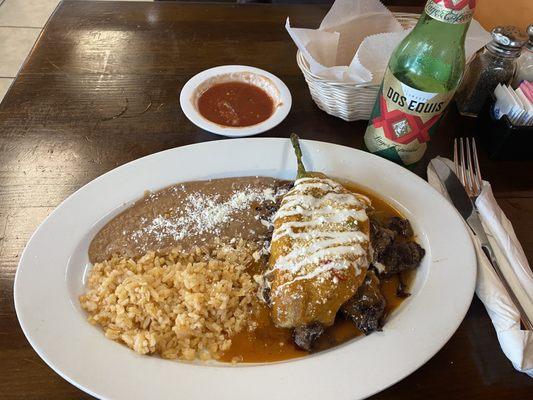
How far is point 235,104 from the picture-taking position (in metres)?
1.82

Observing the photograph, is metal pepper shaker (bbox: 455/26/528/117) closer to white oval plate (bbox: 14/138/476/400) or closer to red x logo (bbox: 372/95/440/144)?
red x logo (bbox: 372/95/440/144)

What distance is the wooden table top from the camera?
3.98 feet

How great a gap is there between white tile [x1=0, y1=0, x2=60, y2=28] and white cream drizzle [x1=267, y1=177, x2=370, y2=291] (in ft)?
12.5

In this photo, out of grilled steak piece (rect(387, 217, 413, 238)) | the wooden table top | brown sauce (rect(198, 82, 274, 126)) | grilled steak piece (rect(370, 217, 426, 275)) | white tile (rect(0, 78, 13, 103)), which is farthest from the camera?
white tile (rect(0, 78, 13, 103))

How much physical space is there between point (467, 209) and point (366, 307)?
0.55 metres

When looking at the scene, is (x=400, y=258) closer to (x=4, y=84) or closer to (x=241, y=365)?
(x=241, y=365)

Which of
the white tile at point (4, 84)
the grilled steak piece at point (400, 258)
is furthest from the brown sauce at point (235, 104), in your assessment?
the white tile at point (4, 84)

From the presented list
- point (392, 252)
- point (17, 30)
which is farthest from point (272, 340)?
point (17, 30)

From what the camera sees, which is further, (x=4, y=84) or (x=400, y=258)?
(x=4, y=84)

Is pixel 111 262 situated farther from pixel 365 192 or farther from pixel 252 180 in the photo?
pixel 365 192

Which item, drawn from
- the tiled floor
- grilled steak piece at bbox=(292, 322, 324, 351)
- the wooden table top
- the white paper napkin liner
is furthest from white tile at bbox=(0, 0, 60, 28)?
grilled steak piece at bbox=(292, 322, 324, 351)

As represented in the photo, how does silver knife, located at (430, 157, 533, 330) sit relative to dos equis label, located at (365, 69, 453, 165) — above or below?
below

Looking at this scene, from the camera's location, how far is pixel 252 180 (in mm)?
1624

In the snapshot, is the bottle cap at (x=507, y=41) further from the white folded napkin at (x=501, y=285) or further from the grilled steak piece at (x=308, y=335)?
the grilled steak piece at (x=308, y=335)
